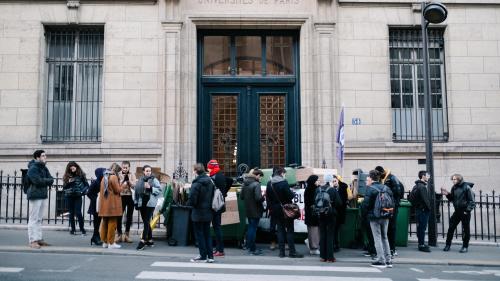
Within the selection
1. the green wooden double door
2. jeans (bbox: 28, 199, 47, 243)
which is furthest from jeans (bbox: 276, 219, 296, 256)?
the green wooden double door

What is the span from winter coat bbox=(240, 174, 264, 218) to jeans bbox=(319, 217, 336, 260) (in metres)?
1.31

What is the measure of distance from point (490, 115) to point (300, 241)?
733 centimetres

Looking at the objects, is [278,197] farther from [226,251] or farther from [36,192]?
[36,192]

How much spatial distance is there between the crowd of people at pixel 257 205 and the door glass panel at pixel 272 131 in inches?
165

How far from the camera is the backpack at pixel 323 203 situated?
991cm

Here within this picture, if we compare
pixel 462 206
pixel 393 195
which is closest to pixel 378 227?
pixel 393 195

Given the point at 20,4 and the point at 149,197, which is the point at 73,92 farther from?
the point at 149,197

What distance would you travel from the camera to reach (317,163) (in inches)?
592

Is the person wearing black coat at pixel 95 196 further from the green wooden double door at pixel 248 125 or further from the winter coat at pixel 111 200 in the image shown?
the green wooden double door at pixel 248 125

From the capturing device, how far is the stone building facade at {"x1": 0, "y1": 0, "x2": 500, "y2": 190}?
592 inches

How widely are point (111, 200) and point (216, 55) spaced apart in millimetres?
6908

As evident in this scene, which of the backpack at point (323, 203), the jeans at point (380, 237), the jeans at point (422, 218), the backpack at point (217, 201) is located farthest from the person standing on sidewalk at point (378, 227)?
the backpack at point (217, 201)

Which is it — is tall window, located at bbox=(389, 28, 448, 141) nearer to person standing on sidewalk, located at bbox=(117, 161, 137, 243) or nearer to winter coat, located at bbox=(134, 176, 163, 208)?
winter coat, located at bbox=(134, 176, 163, 208)

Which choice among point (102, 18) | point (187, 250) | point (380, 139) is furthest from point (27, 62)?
point (380, 139)
